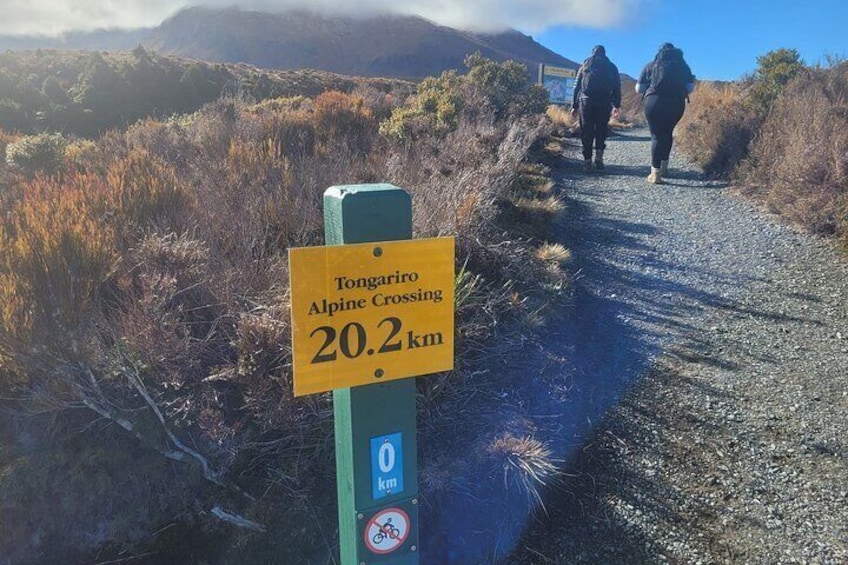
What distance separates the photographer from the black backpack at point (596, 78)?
867 centimetres

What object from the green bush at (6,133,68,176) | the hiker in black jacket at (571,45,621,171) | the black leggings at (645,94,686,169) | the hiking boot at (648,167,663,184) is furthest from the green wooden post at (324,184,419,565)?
the hiker in black jacket at (571,45,621,171)

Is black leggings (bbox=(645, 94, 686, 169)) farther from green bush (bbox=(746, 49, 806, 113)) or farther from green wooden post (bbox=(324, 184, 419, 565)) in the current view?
green wooden post (bbox=(324, 184, 419, 565))

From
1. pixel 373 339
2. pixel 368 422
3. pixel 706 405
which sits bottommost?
pixel 706 405

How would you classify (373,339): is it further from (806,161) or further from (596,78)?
(596,78)

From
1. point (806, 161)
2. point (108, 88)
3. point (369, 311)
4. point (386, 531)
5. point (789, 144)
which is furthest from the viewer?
point (108, 88)

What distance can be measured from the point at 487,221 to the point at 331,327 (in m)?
3.30

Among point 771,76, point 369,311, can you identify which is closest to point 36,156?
point 369,311

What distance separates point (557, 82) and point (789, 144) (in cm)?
1330

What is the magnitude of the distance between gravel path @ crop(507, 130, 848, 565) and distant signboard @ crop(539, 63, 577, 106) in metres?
14.1

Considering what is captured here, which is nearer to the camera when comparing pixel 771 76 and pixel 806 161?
pixel 806 161

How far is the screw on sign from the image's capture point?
1474 millimetres

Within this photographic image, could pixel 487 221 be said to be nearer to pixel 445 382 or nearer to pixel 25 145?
pixel 445 382

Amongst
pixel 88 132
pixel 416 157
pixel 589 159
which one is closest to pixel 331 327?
pixel 416 157

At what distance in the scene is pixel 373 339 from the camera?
137cm
